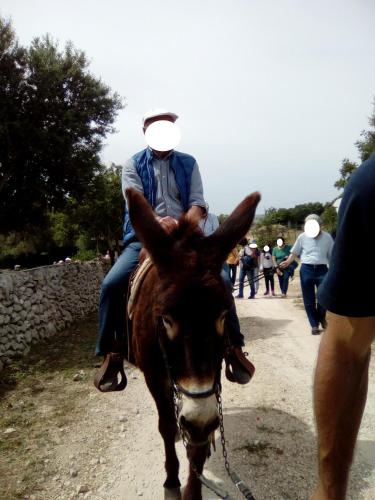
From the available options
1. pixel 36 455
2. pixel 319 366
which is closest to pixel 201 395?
pixel 319 366

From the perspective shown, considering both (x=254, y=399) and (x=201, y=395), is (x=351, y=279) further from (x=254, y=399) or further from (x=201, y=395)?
(x=254, y=399)

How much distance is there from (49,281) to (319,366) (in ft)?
34.5

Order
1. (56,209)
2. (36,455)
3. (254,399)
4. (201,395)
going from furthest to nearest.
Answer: (56,209) < (254,399) < (36,455) < (201,395)

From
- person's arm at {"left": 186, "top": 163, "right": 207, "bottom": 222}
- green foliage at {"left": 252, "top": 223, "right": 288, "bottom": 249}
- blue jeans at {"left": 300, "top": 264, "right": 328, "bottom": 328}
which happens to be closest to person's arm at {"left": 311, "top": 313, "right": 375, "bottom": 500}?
person's arm at {"left": 186, "top": 163, "right": 207, "bottom": 222}

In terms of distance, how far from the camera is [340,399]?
128 centimetres

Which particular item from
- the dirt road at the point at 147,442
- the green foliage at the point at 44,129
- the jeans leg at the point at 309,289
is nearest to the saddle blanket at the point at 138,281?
the dirt road at the point at 147,442

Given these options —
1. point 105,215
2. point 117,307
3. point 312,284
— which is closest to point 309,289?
→ point 312,284

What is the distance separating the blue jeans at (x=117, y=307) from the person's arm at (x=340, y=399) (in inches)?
92.1

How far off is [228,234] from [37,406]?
5018 mm

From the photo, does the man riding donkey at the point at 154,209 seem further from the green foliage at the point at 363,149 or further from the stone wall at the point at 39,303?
the green foliage at the point at 363,149

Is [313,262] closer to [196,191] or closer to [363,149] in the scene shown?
[196,191]

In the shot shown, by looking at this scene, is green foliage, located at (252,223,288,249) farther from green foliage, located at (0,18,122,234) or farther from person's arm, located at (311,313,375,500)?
person's arm, located at (311,313,375,500)

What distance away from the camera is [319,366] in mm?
1345

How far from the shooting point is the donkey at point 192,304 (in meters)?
2.15
